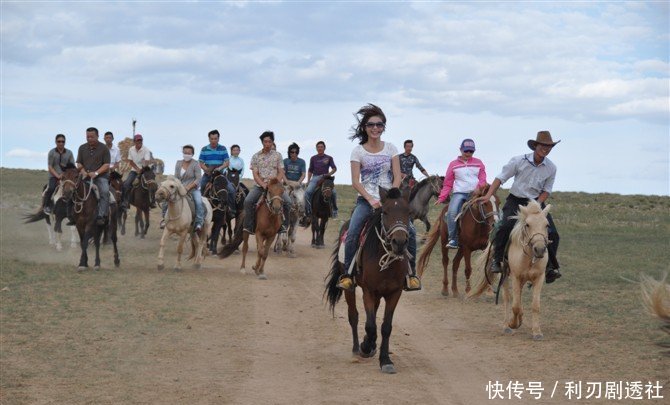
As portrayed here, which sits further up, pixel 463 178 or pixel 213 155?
pixel 213 155

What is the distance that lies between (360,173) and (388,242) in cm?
101

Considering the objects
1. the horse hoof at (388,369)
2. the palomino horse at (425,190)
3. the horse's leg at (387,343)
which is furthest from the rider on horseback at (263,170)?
the horse hoof at (388,369)

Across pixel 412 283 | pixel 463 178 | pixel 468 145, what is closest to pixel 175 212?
pixel 463 178

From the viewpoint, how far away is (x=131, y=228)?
31922 millimetres

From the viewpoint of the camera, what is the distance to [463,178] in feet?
55.2

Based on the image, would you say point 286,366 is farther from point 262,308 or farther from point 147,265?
point 147,265

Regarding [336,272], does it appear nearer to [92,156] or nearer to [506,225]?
[506,225]

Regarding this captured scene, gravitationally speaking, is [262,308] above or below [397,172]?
below

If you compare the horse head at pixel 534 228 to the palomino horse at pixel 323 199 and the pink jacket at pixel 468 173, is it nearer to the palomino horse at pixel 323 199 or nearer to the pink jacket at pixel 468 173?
the pink jacket at pixel 468 173

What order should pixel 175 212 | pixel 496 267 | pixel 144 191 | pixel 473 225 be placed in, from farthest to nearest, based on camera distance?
1. pixel 144 191
2. pixel 175 212
3. pixel 473 225
4. pixel 496 267

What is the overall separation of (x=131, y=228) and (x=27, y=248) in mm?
6835

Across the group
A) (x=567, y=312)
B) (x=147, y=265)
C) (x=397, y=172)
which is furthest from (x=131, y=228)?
(x=397, y=172)

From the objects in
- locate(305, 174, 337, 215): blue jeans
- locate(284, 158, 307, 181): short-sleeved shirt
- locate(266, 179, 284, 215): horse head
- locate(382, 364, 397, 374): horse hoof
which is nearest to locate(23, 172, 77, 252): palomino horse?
locate(266, 179, 284, 215): horse head

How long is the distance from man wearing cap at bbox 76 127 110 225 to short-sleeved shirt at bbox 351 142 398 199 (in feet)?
33.1
